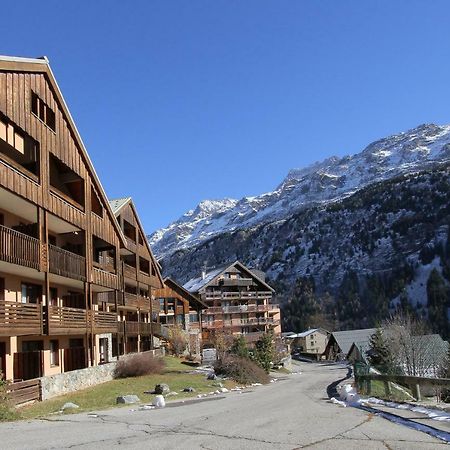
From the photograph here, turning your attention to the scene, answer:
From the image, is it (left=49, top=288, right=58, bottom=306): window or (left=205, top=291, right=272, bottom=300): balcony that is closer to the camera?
(left=49, top=288, right=58, bottom=306): window

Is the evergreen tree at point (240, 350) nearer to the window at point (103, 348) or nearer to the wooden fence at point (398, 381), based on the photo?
the window at point (103, 348)

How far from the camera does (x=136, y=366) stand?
33.3m

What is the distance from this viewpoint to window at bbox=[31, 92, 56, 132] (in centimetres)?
2609

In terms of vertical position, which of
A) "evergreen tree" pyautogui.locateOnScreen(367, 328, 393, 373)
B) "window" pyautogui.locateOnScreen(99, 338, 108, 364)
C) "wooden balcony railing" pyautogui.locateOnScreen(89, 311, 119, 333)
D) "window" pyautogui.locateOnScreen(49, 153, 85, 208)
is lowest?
"evergreen tree" pyautogui.locateOnScreen(367, 328, 393, 373)

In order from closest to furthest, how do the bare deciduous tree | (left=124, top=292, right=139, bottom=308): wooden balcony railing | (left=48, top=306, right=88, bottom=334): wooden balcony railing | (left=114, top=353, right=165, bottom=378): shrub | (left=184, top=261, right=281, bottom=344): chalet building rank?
(left=48, top=306, right=88, bottom=334): wooden balcony railing
(left=114, top=353, right=165, bottom=378): shrub
(left=124, top=292, right=139, bottom=308): wooden balcony railing
the bare deciduous tree
(left=184, top=261, right=281, bottom=344): chalet building

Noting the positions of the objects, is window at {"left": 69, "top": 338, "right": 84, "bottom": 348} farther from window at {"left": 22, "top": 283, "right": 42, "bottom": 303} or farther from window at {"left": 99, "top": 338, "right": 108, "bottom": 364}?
window at {"left": 22, "top": 283, "right": 42, "bottom": 303}

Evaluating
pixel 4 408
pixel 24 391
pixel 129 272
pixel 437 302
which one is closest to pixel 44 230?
pixel 24 391

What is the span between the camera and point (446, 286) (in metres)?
157

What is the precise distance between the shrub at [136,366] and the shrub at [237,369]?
15.6 ft

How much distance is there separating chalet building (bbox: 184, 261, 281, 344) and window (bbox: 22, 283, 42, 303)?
2298 inches

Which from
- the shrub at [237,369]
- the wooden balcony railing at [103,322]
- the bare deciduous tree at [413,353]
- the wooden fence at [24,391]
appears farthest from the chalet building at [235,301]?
the wooden fence at [24,391]

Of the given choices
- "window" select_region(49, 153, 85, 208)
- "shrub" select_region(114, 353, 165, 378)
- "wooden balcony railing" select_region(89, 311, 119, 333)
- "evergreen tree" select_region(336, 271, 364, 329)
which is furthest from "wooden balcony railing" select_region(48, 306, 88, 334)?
"evergreen tree" select_region(336, 271, 364, 329)

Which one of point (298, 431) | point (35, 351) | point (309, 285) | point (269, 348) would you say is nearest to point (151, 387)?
point (35, 351)

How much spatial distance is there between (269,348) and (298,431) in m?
41.3
